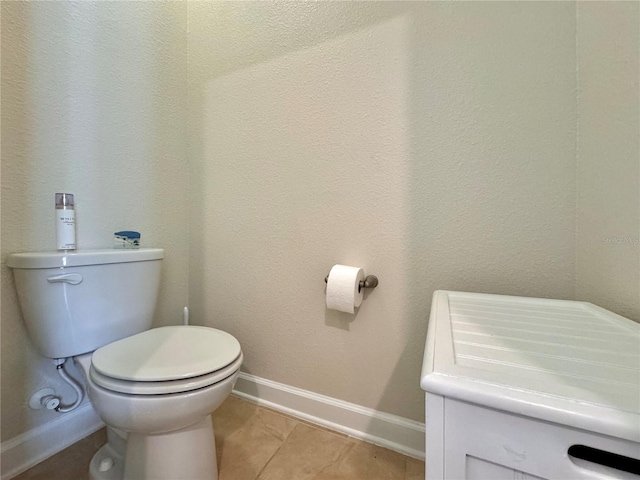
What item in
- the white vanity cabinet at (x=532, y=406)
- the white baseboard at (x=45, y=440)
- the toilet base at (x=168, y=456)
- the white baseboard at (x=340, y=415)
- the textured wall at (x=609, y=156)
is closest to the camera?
the white vanity cabinet at (x=532, y=406)

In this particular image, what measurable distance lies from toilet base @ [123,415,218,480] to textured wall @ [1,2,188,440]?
1.54ft

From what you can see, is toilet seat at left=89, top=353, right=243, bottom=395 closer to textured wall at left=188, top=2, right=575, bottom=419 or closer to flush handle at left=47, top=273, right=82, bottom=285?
flush handle at left=47, top=273, right=82, bottom=285

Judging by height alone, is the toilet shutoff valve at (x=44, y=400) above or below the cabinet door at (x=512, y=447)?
below

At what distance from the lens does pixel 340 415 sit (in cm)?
98

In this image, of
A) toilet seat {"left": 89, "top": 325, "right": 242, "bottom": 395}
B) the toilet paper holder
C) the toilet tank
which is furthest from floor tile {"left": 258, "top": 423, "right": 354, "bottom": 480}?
the toilet tank

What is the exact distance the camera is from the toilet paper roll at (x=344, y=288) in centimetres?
85

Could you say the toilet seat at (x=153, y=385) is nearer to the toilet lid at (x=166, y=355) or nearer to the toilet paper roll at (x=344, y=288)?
the toilet lid at (x=166, y=355)

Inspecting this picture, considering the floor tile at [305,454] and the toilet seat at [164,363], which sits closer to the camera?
the toilet seat at [164,363]

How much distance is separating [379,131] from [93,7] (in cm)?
117

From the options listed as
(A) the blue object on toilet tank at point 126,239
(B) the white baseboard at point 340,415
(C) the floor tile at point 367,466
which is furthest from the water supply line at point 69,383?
(C) the floor tile at point 367,466

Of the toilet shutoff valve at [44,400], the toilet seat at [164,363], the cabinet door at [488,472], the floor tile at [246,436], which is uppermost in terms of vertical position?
the cabinet door at [488,472]

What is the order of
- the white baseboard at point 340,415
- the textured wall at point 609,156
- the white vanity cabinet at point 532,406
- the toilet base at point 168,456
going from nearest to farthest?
the white vanity cabinet at point 532,406, the textured wall at point 609,156, the toilet base at point 168,456, the white baseboard at point 340,415

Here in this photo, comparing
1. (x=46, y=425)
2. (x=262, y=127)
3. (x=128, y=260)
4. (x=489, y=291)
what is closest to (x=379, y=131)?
(x=262, y=127)

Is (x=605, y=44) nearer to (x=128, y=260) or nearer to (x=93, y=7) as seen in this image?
(x=128, y=260)
